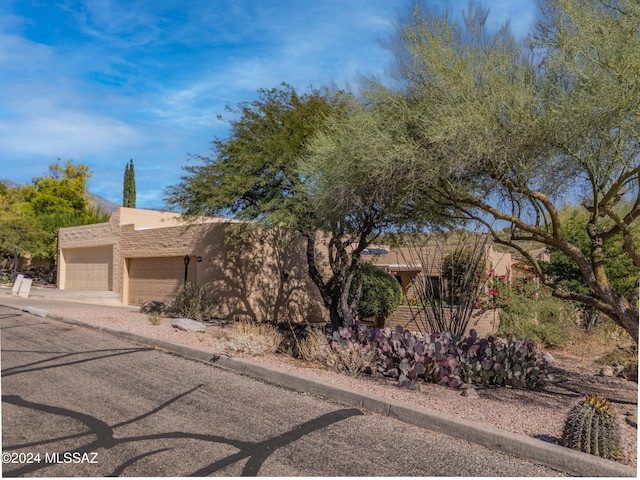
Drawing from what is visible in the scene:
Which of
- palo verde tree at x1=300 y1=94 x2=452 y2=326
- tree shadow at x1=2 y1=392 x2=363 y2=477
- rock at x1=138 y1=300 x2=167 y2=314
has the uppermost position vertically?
palo verde tree at x1=300 y1=94 x2=452 y2=326

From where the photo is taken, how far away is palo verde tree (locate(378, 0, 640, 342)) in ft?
22.6

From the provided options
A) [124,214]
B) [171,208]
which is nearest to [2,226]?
[124,214]

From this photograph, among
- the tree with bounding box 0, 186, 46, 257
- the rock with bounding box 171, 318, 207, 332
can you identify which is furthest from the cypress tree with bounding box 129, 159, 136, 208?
the rock with bounding box 171, 318, 207, 332

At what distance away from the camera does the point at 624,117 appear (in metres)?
6.75

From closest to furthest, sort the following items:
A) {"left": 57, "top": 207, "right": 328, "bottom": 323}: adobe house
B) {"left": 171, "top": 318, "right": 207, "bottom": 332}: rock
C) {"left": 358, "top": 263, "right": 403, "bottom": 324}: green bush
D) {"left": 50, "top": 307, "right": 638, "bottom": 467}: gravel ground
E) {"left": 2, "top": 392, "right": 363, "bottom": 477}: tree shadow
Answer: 1. {"left": 2, "top": 392, "right": 363, "bottom": 477}: tree shadow
2. {"left": 50, "top": 307, "right": 638, "bottom": 467}: gravel ground
3. {"left": 171, "top": 318, "right": 207, "bottom": 332}: rock
4. {"left": 358, "top": 263, "right": 403, "bottom": 324}: green bush
5. {"left": 57, "top": 207, "right": 328, "bottom": 323}: adobe house

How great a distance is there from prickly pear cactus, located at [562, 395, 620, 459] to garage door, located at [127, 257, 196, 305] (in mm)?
16475

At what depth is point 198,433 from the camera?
233 inches

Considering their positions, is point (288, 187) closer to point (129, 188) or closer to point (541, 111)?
point (541, 111)

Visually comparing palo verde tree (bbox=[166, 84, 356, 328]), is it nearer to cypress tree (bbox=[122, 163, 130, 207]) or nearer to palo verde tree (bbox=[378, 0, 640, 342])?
palo verde tree (bbox=[378, 0, 640, 342])

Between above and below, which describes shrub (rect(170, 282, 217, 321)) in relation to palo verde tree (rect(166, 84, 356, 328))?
below

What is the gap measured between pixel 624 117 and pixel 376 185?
3.37 m

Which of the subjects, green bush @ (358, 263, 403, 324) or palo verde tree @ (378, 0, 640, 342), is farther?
green bush @ (358, 263, 403, 324)

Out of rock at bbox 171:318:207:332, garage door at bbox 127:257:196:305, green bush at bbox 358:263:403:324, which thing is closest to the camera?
rock at bbox 171:318:207:332

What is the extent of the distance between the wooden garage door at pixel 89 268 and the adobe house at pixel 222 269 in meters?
2.01
